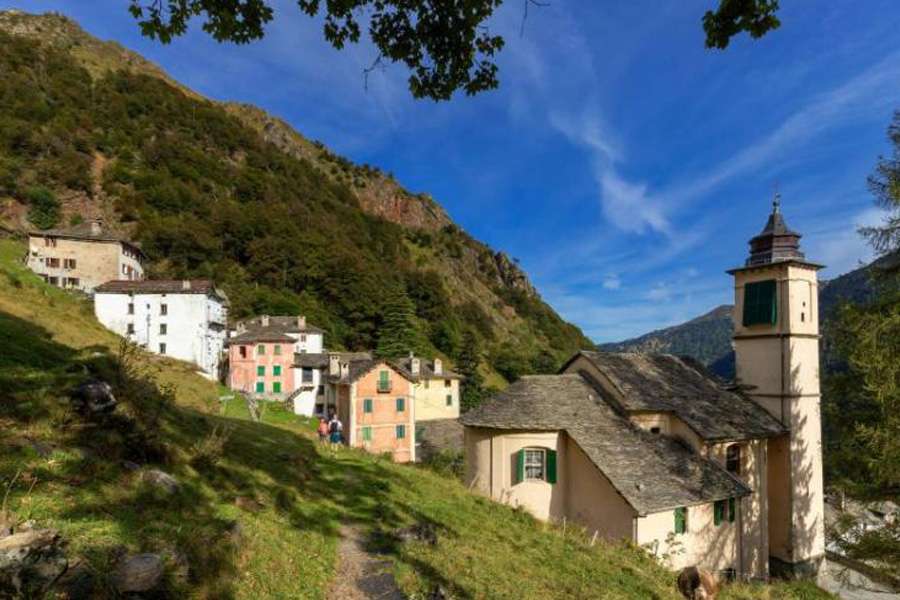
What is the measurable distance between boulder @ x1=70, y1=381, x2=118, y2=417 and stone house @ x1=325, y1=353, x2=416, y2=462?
30.2m

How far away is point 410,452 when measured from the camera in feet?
127

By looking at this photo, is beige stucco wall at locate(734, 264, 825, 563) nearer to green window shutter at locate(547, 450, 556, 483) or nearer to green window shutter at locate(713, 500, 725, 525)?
green window shutter at locate(713, 500, 725, 525)

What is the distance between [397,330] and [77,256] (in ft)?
130

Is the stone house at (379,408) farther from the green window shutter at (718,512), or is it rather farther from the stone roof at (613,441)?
the green window shutter at (718,512)

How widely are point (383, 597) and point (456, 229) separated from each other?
15254cm

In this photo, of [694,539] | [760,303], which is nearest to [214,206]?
[760,303]

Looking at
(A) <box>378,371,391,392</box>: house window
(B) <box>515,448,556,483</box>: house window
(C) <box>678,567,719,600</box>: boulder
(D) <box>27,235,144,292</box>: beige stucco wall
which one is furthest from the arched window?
(D) <box>27,235,144,292</box>: beige stucco wall

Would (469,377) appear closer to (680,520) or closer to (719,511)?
(719,511)

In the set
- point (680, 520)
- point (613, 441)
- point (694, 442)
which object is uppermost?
point (613, 441)

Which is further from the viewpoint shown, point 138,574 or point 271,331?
point 271,331

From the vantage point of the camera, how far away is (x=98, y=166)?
76.4 m

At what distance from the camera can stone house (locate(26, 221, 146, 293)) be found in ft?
142

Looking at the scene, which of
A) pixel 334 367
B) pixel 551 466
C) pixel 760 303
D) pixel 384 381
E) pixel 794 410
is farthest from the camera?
pixel 334 367

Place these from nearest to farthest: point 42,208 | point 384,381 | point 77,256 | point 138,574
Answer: point 138,574 < point 384,381 < point 77,256 < point 42,208
